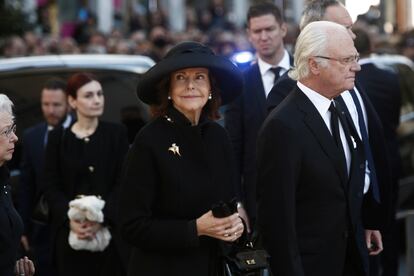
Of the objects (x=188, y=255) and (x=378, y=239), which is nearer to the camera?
(x=188, y=255)

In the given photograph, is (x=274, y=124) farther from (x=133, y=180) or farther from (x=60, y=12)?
(x=60, y=12)

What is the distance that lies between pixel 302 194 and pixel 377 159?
1.16 m

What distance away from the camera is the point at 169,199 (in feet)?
17.5

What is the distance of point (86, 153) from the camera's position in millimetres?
7441

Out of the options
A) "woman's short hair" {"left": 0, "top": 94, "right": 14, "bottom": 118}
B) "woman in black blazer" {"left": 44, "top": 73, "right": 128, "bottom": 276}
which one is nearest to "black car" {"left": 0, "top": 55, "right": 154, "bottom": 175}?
"woman in black blazer" {"left": 44, "top": 73, "right": 128, "bottom": 276}

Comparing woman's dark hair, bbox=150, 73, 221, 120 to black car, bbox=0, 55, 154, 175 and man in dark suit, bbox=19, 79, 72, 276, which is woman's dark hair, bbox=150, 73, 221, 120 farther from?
black car, bbox=0, 55, 154, 175

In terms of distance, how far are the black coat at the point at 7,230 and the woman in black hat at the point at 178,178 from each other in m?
0.51

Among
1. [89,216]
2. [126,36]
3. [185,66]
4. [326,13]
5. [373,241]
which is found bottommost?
[373,241]

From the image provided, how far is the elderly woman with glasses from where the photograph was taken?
5.21 meters

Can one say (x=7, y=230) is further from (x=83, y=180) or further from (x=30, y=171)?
(x=30, y=171)

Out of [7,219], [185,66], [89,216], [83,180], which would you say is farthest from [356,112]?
[7,219]

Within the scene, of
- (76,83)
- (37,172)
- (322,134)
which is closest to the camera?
(322,134)

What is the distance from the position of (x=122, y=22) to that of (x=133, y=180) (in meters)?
22.0

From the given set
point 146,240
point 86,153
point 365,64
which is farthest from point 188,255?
point 365,64
